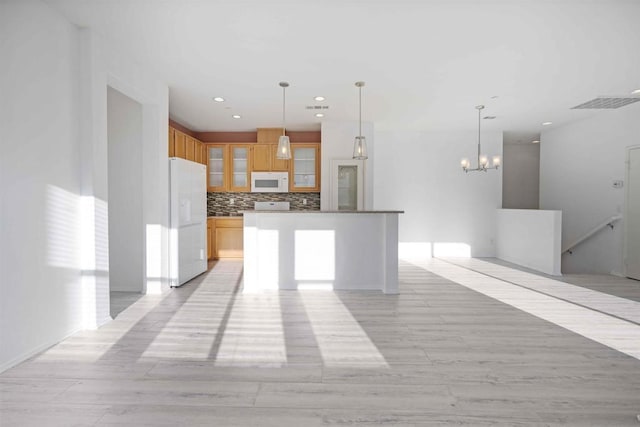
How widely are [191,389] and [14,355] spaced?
138 centimetres

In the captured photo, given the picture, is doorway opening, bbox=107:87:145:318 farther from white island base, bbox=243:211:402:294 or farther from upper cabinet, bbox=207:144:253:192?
upper cabinet, bbox=207:144:253:192

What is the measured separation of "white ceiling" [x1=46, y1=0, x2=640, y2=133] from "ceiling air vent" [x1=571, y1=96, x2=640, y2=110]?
0.69 feet

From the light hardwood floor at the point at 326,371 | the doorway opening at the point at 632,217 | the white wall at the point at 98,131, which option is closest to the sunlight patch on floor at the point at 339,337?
the light hardwood floor at the point at 326,371

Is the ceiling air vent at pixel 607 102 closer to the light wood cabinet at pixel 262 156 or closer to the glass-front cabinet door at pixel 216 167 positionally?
the light wood cabinet at pixel 262 156

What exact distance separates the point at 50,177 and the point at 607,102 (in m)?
7.01

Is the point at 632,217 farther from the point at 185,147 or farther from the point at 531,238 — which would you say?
the point at 185,147

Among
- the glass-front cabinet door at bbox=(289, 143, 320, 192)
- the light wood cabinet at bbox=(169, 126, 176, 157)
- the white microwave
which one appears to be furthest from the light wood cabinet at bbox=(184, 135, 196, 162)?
the glass-front cabinet door at bbox=(289, 143, 320, 192)

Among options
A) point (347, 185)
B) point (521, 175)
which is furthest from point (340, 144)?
point (521, 175)

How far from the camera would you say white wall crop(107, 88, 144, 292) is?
4.15m

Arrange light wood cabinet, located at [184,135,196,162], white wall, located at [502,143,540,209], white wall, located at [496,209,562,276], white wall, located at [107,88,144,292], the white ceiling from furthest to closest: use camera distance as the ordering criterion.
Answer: white wall, located at [502,143,540,209]
light wood cabinet, located at [184,135,196,162]
white wall, located at [496,209,562,276]
white wall, located at [107,88,144,292]
the white ceiling

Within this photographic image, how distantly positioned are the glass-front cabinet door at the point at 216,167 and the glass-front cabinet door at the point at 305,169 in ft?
4.72

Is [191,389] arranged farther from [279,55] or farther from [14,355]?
[279,55]

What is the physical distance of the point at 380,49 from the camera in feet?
10.8

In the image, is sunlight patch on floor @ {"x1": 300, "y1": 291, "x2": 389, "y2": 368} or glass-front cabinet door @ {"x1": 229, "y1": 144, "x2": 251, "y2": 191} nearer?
sunlight patch on floor @ {"x1": 300, "y1": 291, "x2": 389, "y2": 368}
